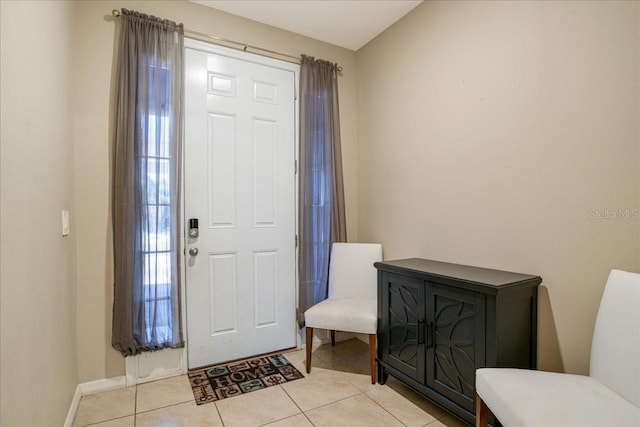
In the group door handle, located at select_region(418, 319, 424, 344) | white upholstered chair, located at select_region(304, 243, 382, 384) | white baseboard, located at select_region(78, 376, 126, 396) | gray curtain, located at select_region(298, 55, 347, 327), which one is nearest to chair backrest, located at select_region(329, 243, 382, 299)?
white upholstered chair, located at select_region(304, 243, 382, 384)

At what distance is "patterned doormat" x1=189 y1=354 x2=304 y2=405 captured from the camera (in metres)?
2.19

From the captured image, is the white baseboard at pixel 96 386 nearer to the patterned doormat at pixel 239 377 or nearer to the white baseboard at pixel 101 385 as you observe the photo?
the white baseboard at pixel 101 385

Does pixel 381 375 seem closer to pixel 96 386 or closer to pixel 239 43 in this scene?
pixel 96 386

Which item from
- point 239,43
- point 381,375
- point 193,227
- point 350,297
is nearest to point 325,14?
point 239,43

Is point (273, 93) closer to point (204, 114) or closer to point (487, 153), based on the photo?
point (204, 114)

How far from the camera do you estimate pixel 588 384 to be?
134cm

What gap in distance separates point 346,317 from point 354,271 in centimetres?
54

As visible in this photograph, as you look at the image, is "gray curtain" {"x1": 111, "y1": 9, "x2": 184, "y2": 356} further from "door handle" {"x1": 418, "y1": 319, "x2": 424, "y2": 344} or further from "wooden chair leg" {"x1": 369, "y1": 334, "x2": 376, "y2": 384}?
"door handle" {"x1": 418, "y1": 319, "x2": 424, "y2": 344}

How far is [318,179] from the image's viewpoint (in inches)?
116

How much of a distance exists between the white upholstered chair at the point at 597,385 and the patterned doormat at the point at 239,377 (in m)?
1.45

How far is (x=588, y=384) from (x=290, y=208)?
2.19 m

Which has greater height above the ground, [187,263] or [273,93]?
[273,93]

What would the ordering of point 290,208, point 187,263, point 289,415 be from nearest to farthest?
point 289,415 → point 187,263 → point 290,208

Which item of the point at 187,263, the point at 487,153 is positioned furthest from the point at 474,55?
the point at 187,263
